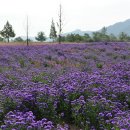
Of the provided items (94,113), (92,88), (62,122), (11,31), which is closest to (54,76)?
(92,88)

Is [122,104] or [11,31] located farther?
[11,31]

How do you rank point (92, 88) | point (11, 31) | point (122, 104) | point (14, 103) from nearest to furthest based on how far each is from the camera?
point (14, 103), point (122, 104), point (92, 88), point (11, 31)

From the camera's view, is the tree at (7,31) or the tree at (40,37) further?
the tree at (40,37)

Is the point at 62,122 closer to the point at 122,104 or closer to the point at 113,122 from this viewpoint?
the point at 122,104

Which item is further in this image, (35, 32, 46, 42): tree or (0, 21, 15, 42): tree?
(35, 32, 46, 42): tree

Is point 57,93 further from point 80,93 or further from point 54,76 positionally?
point 54,76

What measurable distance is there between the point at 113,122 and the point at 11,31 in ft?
248

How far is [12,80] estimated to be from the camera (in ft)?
31.9

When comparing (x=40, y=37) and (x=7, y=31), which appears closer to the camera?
(x=7, y=31)

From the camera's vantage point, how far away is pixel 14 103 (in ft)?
22.5

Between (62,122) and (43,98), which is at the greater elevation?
(43,98)

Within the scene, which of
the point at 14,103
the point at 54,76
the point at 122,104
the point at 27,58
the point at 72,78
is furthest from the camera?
the point at 27,58

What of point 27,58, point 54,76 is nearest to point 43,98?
point 54,76

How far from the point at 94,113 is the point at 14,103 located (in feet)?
5.50
